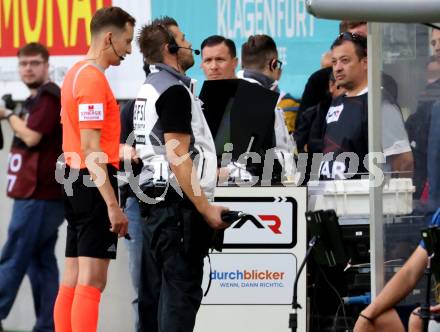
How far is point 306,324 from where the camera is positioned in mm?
9094

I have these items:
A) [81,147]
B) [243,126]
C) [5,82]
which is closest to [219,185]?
[243,126]

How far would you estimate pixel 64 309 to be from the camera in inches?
316

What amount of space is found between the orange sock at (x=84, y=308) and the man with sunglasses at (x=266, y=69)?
2.00m

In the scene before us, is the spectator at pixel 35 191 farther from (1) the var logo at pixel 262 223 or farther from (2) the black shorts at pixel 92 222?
(2) the black shorts at pixel 92 222

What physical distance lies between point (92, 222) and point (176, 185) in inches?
23.5

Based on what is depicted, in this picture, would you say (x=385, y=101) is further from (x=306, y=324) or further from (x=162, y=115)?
(x=306, y=324)

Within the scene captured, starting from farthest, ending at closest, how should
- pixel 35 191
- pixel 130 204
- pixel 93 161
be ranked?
1. pixel 35 191
2. pixel 130 204
3. pixel 93 161

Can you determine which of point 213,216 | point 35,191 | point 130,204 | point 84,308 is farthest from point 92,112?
point 35,191

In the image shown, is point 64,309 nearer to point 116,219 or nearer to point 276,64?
point 116,219

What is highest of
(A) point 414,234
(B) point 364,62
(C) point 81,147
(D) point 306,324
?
(B) point 364,62

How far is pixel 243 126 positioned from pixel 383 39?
280cm

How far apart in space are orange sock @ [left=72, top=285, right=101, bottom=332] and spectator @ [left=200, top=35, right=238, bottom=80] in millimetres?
2537

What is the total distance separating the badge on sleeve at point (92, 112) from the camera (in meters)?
7.64

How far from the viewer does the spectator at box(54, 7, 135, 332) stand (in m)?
7.63
